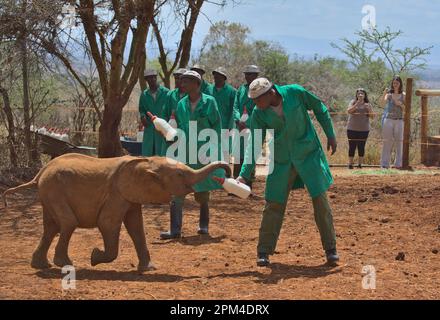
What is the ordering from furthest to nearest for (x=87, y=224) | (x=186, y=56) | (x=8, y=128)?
(x=186, y=56), (x=8, y=128), (x=87, y=224)

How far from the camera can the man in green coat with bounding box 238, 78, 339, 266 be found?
24.2 ft

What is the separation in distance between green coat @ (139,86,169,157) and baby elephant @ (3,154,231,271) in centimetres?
316

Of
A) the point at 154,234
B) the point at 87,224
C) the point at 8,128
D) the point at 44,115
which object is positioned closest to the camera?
the point at 87,224

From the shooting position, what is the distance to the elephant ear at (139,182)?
7.15m

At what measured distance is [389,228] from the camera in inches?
388

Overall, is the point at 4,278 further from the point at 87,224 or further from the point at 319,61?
the point at 319,61

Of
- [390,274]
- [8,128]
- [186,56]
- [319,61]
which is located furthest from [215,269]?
[319,61]

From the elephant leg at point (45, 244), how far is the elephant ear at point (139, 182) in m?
0.78

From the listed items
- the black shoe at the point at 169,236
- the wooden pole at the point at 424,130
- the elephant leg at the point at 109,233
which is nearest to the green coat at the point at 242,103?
Answer: the black shoe at the point at 169,236

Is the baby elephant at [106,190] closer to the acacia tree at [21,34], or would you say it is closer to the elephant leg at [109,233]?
the elephant leg at [109,233]

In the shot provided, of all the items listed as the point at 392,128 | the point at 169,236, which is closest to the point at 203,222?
the point at 169,236

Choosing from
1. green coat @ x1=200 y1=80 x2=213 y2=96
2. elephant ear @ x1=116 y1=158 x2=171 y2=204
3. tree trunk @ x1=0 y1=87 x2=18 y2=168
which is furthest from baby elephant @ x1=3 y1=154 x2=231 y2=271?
tree trunk @ x1=0 y1=87 x2=18 y2=168

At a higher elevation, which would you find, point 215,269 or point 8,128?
point 8,128

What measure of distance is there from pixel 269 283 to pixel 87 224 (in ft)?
5.63
